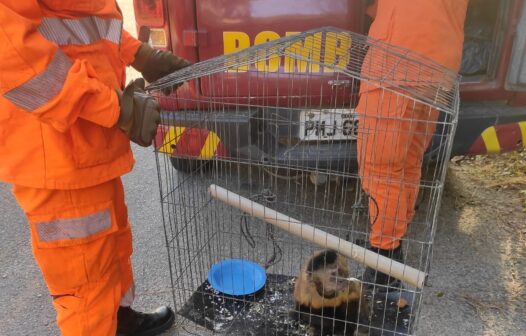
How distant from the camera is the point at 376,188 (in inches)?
89.0

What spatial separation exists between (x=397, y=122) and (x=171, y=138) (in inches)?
42.4

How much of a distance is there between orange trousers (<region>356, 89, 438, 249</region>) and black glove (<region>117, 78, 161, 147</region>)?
0.90 m

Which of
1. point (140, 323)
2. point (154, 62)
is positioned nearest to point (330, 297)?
point (140, 323)

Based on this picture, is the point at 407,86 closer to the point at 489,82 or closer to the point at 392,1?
the point at 392,1

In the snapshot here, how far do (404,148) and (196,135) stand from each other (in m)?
0.99

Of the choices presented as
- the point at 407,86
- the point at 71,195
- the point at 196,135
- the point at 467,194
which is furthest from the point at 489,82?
the point at 71,195

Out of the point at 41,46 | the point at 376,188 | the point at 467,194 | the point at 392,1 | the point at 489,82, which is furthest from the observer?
the point at 467,194

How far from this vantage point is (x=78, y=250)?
182 cm

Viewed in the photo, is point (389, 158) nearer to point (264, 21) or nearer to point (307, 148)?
point (307, 148)

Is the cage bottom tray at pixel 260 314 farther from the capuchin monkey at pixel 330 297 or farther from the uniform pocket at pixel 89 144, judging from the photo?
the uniform pocket at pixel 89 144

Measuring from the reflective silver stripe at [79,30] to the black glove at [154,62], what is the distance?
1.21ft

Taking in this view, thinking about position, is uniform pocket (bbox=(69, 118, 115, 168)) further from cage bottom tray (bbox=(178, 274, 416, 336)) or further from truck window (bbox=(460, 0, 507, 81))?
truck window (bbox=(460, 0, 507, 81))

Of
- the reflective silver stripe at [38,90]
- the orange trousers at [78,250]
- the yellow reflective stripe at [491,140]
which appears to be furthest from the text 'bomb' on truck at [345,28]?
the reflective silver stripe at [38,90]

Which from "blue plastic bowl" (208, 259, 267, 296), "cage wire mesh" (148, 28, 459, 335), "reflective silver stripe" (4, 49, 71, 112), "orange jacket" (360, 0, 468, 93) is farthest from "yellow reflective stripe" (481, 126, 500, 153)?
"reflective silver stripe" (4, 49, 71, 112)
